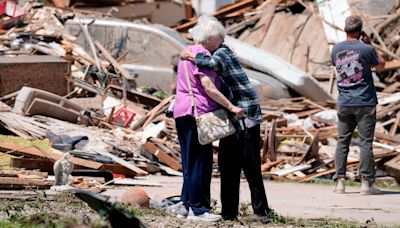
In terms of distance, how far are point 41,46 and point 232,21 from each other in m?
7.05

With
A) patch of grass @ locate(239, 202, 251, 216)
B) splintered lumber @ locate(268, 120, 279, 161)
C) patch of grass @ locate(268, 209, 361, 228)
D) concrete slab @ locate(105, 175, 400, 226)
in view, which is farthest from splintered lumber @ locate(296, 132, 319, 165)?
patch of grass @ locate(268, 209, 361, 228)

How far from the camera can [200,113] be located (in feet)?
25.8

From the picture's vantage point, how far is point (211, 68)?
25.6ft

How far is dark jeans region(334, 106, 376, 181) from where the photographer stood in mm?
10289

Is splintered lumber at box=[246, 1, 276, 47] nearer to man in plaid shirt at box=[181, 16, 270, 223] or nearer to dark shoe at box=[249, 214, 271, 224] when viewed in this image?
man in plaid shirt at box=[181, 16, 270, 223]

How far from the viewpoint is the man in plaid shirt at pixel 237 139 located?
7898mm

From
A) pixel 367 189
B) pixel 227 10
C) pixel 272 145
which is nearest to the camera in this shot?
pixel 367 189

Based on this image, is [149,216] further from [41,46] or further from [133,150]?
[41,46]

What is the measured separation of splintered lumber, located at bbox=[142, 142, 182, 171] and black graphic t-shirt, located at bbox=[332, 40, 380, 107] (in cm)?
323

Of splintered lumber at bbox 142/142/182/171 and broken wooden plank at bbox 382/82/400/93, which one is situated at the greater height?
broken wooden plank at bbox 382/82/400/93

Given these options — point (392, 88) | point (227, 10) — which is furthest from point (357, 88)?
point (227, 10)

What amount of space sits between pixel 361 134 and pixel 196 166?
301 cm

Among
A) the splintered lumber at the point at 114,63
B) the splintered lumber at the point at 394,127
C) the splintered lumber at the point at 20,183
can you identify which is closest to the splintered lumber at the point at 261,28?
the splintered lumber at the point at 114,63

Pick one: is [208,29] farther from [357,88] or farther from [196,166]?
[357,88]
